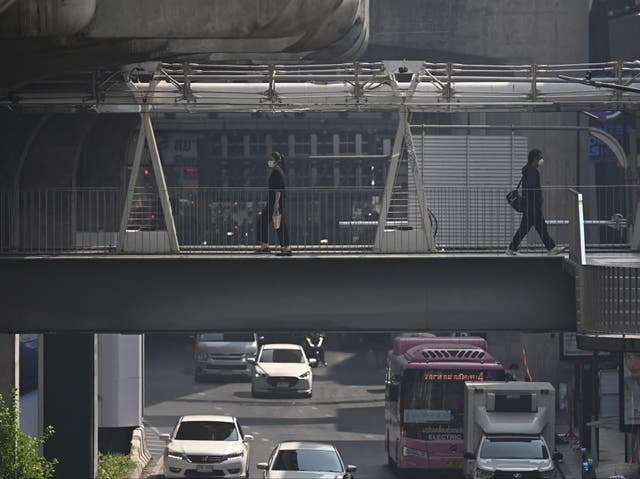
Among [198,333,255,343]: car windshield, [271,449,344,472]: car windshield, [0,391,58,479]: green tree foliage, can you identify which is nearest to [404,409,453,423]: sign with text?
[271,449,344,472]: car windshield

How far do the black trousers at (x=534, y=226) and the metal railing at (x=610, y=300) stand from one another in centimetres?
245

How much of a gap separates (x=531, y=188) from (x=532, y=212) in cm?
54

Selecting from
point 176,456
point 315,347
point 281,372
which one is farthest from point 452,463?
point 315,347

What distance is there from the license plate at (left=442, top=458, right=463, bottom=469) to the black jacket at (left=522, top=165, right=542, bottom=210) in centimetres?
1201

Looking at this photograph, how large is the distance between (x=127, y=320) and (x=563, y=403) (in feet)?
98.7

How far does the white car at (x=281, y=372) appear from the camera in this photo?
2109 inches

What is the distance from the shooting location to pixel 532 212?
27.1m

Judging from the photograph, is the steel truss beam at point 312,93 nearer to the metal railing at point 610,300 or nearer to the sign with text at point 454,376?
the metal railing at point 610,300

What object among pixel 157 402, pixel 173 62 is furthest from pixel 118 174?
pixel 157 402

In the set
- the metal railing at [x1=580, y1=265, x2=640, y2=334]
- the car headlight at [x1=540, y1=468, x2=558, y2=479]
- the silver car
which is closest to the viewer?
the metal railing at [x1=580, y1=265, x2=640, y2=334]

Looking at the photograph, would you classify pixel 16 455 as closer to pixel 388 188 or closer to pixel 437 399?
pixel 388 188

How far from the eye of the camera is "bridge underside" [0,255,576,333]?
82.3 ft

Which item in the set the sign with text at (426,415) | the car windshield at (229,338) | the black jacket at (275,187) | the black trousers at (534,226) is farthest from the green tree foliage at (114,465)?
the car windshield at (229,338)

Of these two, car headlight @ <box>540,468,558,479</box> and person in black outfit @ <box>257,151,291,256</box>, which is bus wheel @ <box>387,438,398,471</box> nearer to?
car headlight @ <box>540,468,558,479</box>
